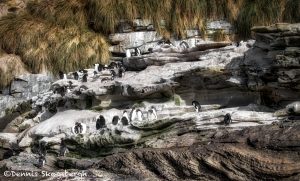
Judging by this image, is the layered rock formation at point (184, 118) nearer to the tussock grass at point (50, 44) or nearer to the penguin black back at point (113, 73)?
the penguin black back at point (113, 73)

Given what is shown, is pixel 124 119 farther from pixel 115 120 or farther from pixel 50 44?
pixel 50 44

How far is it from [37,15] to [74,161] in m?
9.12

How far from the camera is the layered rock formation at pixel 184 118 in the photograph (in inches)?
285

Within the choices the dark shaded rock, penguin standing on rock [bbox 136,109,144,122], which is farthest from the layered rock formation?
penguin standing on rock [bbox 136,109,144,122]

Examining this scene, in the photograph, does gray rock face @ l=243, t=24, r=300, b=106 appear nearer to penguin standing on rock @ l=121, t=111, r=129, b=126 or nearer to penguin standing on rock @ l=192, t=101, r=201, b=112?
penguin standing on rock @ l=192, t=101, r=201, b=112

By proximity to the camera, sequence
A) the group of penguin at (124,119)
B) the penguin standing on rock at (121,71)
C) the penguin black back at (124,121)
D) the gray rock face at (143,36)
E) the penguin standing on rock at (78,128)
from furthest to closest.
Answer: the gray rock face at (143,36) → the penguin standing on rock at (121,71) → the penguin standing on rock at (78,128) → the group of penguin at (124,119) → the penguin black back at (124,121)

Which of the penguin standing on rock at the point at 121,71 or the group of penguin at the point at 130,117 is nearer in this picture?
the group of penguin at the point at 130,117

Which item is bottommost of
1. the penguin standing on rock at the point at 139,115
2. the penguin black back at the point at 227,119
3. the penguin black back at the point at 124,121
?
the penguin black back at the point at 124,121

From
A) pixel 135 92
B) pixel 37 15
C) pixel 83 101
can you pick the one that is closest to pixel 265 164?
pixel 135 92

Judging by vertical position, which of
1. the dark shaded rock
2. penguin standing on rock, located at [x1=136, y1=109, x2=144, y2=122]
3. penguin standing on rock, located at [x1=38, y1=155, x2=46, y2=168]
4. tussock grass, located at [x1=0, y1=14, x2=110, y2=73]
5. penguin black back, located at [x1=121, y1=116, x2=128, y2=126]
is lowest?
penguin standing on rock, located at [x1=38, y1=155, x2=46, y2=168]

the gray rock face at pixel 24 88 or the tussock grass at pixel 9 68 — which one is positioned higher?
the tussock grass at pixel 9 68

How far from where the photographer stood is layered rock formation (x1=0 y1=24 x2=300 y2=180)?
724 cm

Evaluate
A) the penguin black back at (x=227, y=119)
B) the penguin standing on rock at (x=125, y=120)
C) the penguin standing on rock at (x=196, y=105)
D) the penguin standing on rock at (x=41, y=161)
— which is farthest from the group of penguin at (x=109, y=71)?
the penguin black back at (x=227, y=119)

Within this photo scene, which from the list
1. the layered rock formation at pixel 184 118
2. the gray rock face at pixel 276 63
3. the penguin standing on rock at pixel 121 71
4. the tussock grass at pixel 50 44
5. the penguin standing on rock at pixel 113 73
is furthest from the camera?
the tussock grass at pixel 50 44
